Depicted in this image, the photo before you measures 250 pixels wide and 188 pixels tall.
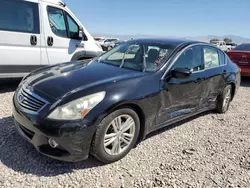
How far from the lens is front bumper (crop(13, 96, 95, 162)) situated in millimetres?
2389

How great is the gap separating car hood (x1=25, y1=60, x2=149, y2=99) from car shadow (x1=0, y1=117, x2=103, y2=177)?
2.62 feet

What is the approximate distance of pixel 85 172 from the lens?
262 cm

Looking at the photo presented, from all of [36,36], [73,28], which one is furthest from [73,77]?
[73,28]

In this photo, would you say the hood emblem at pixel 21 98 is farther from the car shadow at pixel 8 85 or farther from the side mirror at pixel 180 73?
the car shadow at pixel 8 85

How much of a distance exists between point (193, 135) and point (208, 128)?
493 mm

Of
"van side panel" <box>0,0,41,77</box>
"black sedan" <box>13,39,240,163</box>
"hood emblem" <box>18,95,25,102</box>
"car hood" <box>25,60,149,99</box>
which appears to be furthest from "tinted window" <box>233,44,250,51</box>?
"hood emblem" <box>18,95,25,102</box>

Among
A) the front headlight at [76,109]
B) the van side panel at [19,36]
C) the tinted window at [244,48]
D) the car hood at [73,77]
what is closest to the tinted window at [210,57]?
the car hood at [73,77]

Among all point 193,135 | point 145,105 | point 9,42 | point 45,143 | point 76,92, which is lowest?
point 193,135

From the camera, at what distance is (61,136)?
7.86 ft

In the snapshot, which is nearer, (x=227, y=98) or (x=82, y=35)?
(x=227, y=98)

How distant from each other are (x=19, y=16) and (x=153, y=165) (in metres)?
4.18

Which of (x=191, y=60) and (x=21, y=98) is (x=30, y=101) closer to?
(x=21, y=98)

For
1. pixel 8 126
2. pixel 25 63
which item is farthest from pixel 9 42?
pixel 8 126

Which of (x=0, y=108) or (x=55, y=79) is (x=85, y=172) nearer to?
(x=55, y=79)
